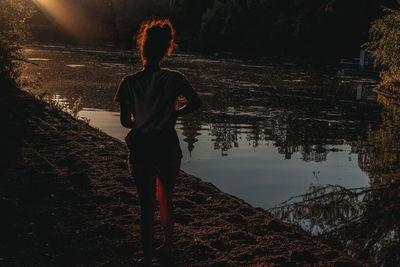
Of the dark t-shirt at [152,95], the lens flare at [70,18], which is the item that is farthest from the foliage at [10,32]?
the lens flare at [70,18]

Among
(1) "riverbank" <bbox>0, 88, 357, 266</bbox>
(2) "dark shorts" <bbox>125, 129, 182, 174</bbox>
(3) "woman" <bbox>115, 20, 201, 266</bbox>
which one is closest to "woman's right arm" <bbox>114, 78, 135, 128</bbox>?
(3) "woman" <bbox>115, 20, 201, 266</bbox>

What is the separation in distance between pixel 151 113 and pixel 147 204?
788 millimetres

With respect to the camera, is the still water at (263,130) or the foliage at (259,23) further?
the foliage at (259,23)

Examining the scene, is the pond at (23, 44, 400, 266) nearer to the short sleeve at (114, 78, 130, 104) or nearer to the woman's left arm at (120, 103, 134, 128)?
the woman's left arm at (120, 103, 134, 128)

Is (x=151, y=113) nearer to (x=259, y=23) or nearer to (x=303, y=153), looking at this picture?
(x=303, y=153)

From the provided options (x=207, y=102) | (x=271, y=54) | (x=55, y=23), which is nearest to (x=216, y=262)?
(x=207, y=102)

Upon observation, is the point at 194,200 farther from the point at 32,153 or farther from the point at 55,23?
the point at 55,23

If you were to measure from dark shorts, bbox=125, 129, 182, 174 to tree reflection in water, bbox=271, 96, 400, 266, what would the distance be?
303cm

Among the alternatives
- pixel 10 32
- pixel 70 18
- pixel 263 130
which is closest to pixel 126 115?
pixel 263 130

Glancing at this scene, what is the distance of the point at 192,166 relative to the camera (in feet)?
29.9

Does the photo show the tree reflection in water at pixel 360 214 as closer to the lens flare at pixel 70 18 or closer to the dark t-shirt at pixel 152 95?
the dark t-shirt at pixel 152 95

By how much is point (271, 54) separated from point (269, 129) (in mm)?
53670

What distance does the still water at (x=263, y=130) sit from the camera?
8.51 m

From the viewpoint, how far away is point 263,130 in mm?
13289
